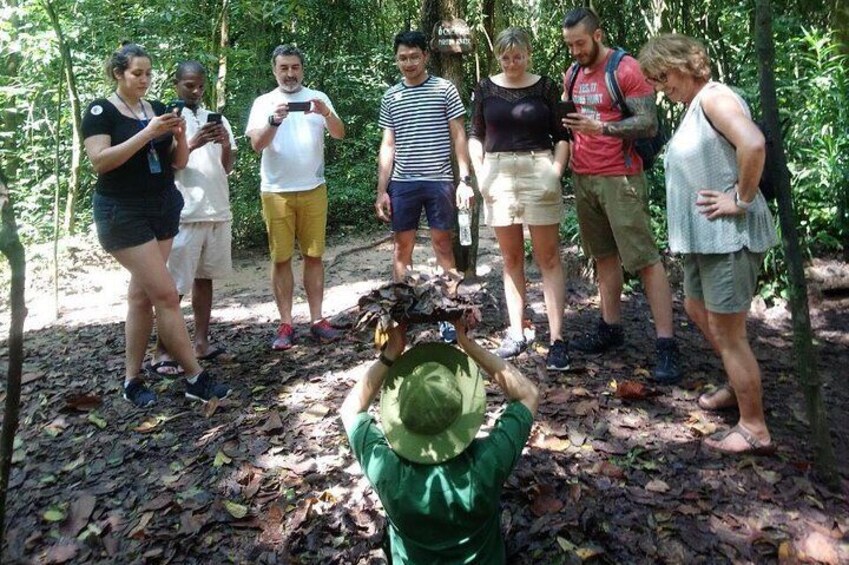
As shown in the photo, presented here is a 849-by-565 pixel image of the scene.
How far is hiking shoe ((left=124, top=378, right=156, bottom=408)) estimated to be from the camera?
4008mm

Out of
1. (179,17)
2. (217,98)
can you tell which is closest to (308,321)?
(217,98)

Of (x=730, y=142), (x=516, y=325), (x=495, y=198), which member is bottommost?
(x=516, y=325)

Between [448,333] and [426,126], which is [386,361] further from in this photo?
[426,126]

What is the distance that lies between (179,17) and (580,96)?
21.3 ft

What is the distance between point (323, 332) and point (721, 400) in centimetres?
265

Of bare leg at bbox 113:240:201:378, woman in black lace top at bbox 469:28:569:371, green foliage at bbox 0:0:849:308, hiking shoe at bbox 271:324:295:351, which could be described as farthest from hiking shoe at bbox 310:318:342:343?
green foliage at bbox 0:0:849:308

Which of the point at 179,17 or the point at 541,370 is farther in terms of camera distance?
the point at 179,17

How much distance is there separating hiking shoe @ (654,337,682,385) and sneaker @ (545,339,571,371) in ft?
1.68

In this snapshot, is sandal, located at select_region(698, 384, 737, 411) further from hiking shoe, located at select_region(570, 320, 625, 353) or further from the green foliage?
the green foliage

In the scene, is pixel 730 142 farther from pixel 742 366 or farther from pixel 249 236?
pixel 249 236

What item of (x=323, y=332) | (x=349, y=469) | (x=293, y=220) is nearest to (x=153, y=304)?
(x=293, y=220)

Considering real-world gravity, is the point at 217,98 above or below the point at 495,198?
above

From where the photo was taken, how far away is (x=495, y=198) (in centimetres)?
411

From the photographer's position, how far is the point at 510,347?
4219mm
